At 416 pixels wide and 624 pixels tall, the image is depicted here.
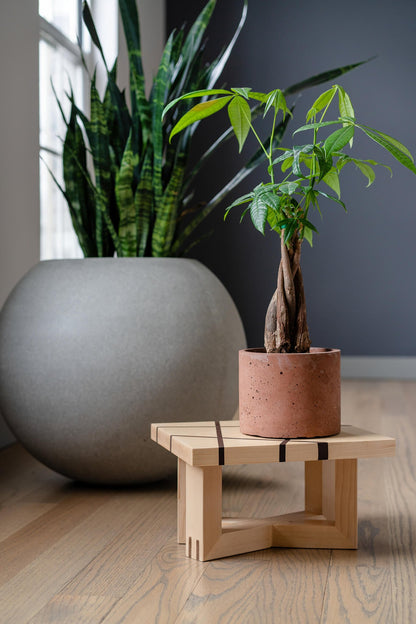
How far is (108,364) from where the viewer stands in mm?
1539

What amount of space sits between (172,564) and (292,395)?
0.32 m

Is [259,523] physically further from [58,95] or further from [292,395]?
[58,95]

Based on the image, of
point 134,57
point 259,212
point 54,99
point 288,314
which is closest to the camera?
point 259,212

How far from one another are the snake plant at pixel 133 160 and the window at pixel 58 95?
894mm

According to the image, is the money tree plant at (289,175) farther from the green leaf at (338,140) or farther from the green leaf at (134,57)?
the green leaf at (134,57)

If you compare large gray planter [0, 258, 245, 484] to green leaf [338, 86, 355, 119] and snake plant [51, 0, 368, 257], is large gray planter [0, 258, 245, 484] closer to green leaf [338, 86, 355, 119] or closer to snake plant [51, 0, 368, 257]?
snake plant [51, 0, 368, 257]

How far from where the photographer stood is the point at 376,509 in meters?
1.49

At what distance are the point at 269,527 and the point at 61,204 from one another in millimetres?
1957

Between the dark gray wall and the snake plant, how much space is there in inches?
87.7

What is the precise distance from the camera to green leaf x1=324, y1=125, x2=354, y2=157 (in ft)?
3.74

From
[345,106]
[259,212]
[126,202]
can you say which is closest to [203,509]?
[259,212]

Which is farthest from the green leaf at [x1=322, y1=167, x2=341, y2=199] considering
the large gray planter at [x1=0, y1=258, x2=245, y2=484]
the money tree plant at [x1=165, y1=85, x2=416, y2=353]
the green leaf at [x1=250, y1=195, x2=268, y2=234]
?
the large gray planter at [x1=0, y1=258, x2=245, y2=484]

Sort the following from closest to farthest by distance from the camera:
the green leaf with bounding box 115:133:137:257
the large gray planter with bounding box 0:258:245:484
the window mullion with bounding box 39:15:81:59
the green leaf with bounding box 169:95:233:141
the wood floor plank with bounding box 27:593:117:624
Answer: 1. the wood floor plank with bounding box 27:593:117:624
2. the green leaf with bounding box 169:95:233:141
3. the large gray planter with bounding box 0:258:245:484
4. the green leaf with bounding box 115:133:137:257
5. the window mullion with bounding box 39:15:81:59

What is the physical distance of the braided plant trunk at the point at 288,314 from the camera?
1241 millimetres
